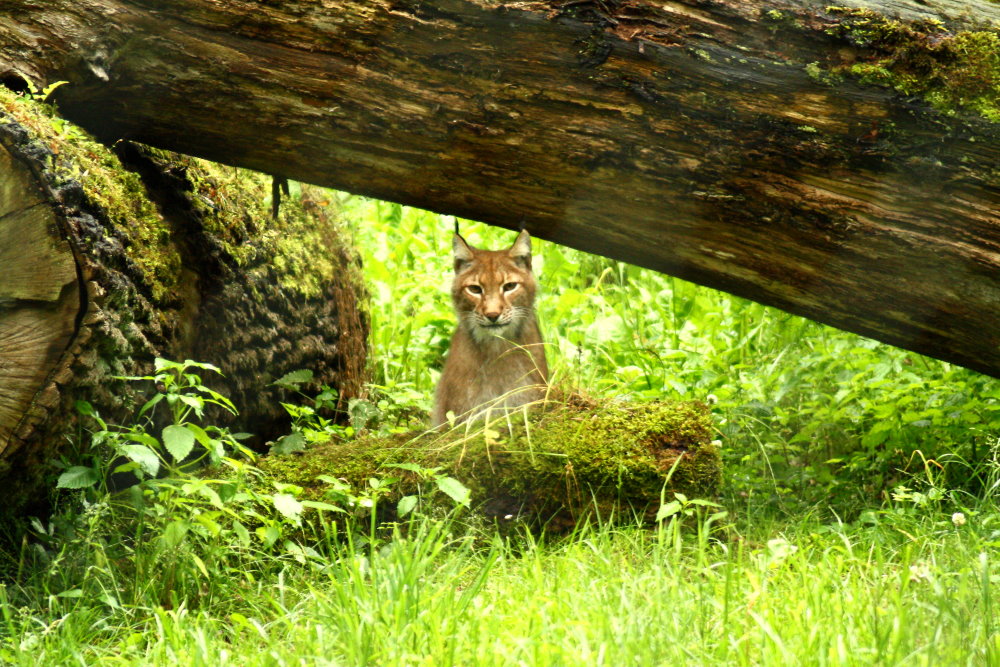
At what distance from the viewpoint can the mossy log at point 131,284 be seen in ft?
12.6

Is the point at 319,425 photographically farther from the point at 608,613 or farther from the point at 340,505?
the point at 608,613

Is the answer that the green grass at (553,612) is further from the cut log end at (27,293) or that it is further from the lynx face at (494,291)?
the lynx face at (494,291)

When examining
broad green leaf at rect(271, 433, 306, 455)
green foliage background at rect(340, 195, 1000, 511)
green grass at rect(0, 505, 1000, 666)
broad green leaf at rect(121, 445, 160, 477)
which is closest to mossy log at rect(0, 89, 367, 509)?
broad green leaf at rect(121, 445, 160, 477)

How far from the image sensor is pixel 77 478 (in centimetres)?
396

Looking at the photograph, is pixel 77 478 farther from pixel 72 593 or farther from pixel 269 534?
pixel 269 534

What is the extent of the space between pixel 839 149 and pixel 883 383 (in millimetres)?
1531

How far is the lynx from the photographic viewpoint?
584 centimetres

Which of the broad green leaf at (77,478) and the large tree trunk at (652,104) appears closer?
the broad green leaf at (77,478)

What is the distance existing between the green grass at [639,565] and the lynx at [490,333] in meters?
0.31

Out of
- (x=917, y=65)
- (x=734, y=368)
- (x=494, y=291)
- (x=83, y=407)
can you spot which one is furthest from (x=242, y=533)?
(x=734, y=368)

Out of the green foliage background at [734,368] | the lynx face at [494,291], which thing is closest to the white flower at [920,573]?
the green foliage background at [734,368]

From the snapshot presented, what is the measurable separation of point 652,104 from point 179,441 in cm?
236

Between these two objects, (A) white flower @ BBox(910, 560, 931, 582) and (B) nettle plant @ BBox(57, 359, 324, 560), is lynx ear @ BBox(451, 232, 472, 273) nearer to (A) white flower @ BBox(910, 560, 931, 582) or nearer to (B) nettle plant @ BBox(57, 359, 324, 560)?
(B) nettle plant @ BBox(57, 359, 324, 560)

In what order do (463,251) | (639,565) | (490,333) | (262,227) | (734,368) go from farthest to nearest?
(734,368) < (463,251) < (490,333) < (262,227) < (639,565)
